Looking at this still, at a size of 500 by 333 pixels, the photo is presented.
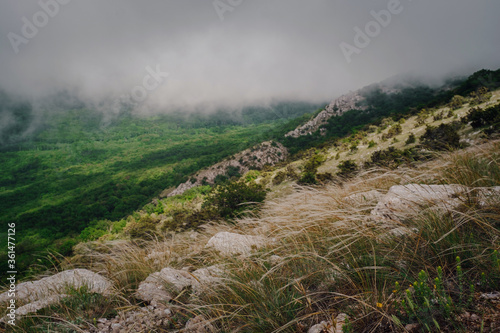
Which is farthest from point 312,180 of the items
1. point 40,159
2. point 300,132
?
point 40,159

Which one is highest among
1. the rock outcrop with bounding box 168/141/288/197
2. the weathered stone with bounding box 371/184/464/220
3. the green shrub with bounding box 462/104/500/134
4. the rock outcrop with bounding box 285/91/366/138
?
the rock outcrop with bounding box 285/91/366/138

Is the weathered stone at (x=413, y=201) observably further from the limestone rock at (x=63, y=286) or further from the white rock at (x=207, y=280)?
the limestone rock at (x=63, y=286)

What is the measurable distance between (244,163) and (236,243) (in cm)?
4915

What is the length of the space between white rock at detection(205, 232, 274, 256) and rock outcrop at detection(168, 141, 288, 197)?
149 feet

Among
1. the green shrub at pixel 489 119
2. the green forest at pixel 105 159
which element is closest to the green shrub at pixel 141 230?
the green forest at pixel 105 159

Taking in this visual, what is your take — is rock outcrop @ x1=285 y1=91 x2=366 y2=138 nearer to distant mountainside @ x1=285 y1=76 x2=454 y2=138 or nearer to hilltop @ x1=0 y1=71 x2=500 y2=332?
distant mountainside @ x1=285 y1=76 x2=454 y2=138

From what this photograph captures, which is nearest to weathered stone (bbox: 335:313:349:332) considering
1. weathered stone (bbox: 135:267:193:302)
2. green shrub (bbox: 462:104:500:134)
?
weathered stone (bbox: 135:267:193:302)

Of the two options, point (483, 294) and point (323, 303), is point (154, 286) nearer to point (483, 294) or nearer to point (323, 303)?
point (323, 303)

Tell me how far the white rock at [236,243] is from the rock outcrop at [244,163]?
4547 cm

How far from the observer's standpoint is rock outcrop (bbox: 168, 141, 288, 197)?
4983cm

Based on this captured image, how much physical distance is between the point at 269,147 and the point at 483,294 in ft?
178

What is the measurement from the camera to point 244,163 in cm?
5188

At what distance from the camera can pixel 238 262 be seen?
2047 mm

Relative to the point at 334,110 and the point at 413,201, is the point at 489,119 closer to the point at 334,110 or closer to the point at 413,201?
the point at 413,201
